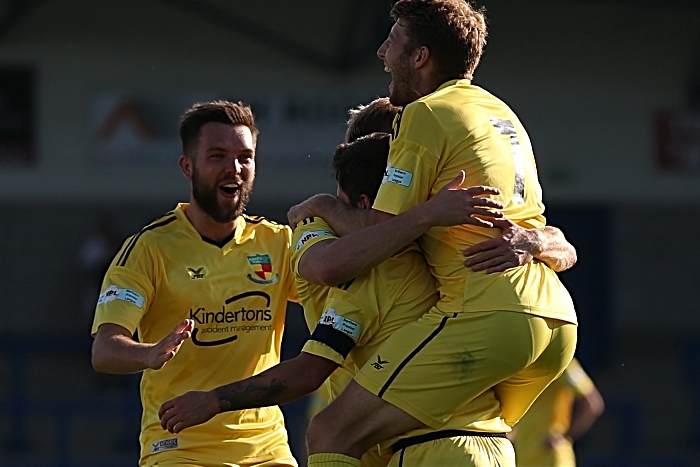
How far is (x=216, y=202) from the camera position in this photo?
16.9 feet

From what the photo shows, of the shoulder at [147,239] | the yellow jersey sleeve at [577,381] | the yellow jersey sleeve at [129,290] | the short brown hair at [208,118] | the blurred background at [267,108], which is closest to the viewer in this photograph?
the yellow jersey sleeve at [129,290]

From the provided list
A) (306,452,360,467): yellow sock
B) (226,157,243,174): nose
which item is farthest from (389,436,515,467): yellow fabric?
(226,157,243,174): nose

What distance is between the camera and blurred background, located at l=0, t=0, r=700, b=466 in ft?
56.5

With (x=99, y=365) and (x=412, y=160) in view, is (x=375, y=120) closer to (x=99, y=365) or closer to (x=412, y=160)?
(x=412, y=160)

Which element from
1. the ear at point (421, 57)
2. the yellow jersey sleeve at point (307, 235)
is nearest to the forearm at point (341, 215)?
the yellow jersey sleeve at point (307, 235)

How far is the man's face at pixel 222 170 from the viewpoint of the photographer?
514cm

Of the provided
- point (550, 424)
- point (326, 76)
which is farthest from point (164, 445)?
point (326, 76)

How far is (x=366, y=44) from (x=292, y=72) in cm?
117

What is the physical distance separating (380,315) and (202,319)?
3.70ft

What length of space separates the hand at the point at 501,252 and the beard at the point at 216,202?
1.53 meters

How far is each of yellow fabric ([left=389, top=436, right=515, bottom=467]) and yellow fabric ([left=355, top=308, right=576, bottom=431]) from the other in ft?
0.22

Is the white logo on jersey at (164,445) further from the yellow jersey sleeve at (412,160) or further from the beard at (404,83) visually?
the beard at (404,83)

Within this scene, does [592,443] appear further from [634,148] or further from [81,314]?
[81,314]

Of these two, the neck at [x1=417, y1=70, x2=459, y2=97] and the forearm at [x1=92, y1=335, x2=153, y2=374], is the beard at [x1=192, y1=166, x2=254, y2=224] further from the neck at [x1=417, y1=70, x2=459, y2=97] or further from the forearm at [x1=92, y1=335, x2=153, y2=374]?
the neck at [x1=417, y1=70, x2=459, y2=97]
